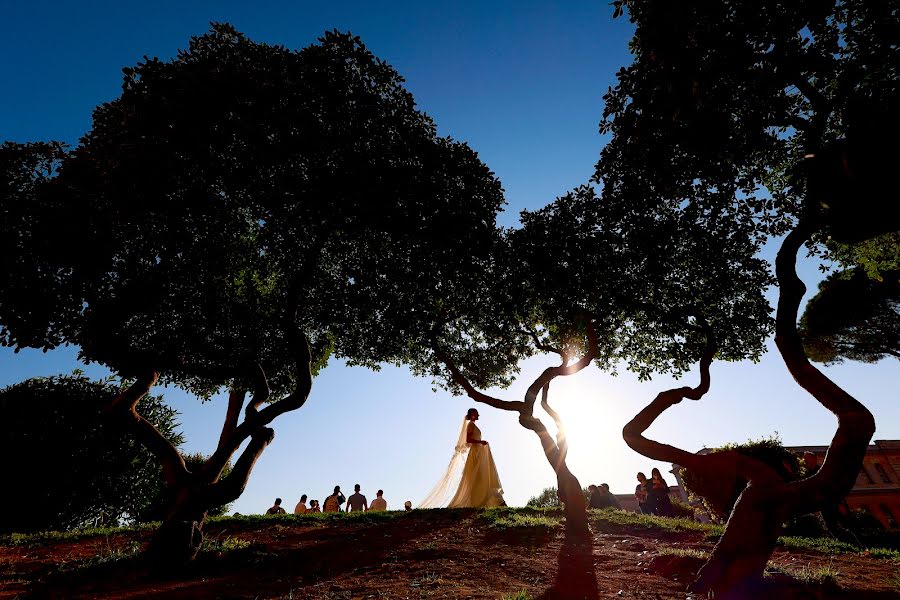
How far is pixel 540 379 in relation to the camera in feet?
50.4

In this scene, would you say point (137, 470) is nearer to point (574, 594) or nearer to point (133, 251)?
point (133, 251)

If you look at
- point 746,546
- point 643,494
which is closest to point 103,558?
point 746,546

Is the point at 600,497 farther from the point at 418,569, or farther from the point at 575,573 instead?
the point at 418,569

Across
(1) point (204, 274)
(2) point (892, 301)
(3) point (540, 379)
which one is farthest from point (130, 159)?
(2) point (892, 301)

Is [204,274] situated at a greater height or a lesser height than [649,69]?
lesser

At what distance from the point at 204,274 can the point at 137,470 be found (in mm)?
10551

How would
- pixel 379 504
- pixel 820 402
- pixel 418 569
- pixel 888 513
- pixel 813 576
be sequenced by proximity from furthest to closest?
pixel 888 513
pixel 379 504
pixel 418 569
pixel 820 402
pixel 813 576

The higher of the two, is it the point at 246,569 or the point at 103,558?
the point at 103,558

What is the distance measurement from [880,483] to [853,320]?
32.5m

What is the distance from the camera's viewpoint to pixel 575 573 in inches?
293

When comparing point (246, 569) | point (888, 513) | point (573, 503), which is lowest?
point (888, 513)

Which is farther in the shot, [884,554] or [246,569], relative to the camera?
[884,554]

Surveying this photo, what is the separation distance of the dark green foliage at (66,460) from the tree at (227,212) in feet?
21.0

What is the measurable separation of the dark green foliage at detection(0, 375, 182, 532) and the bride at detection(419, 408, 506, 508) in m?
12.2
